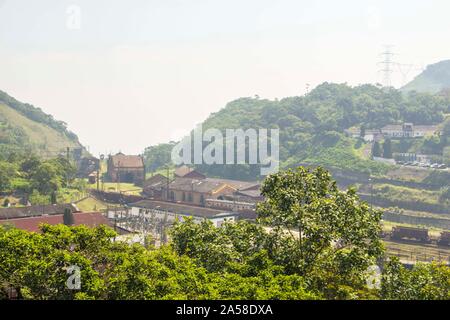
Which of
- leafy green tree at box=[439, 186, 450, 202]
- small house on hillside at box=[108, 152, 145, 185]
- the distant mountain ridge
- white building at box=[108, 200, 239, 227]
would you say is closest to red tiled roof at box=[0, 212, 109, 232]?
white building at box=[108, 200, 239, 227]

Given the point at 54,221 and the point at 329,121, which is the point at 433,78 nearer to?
the point at 329,121

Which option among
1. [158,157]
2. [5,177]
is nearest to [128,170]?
[5,177]

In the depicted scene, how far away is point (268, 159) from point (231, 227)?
216 ft

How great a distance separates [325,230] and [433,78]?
7069 inches

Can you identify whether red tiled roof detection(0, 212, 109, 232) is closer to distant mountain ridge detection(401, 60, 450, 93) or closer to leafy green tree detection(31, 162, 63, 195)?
leafy green tree detection(31, 162, 63, 195)

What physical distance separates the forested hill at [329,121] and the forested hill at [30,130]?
63.8ft

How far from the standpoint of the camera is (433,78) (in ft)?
581

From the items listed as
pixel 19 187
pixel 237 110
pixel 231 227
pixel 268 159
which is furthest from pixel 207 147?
pixel 231 227

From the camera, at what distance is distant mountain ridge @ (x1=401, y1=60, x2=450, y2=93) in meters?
172

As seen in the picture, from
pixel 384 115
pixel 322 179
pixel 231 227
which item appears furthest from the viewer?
pixel 384 115

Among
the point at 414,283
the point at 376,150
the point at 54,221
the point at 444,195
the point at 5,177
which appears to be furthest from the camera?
the point at 376,150

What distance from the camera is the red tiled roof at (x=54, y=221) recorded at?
36.1m

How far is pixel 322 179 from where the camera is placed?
613 inches
